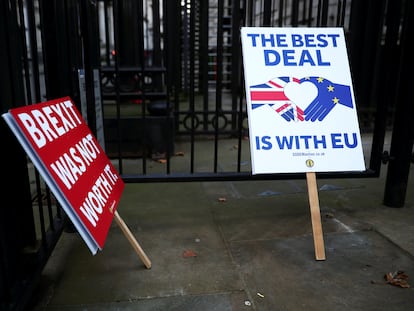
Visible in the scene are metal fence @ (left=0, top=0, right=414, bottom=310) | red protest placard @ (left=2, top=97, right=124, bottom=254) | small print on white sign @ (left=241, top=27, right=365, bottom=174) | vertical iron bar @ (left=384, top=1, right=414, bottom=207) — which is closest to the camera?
red protest placard @ (left=2, top=97, right=124, bottom=254)

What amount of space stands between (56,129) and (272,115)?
1.46 metres

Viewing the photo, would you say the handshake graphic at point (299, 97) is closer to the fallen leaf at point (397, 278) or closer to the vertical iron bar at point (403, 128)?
the vertical iron bar at point (403, 128)

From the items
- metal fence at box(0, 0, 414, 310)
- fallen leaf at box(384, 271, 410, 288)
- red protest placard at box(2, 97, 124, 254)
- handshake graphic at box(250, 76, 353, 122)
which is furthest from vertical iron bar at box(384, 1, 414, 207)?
red protest placard at box(2, 97, 124, 254)

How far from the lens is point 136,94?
5.78 metres

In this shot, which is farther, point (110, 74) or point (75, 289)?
point (110, 74)

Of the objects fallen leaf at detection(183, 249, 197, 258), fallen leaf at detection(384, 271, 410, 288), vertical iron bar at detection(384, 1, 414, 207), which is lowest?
fallen leaf at detection(183, 249, 197, 258)

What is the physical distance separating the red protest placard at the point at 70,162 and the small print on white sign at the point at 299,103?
1.05 m

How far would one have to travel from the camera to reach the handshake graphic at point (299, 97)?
2764mm

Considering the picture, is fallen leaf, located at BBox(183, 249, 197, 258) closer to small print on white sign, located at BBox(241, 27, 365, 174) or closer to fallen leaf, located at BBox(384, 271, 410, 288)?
small print on white sign, located at BBox(241, 27, 365, 174)

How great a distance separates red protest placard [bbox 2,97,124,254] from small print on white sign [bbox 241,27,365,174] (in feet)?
3.46

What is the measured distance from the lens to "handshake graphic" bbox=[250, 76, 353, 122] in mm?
2764

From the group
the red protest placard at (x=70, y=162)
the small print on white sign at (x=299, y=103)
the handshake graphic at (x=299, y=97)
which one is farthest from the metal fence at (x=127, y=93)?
the handshake graphic at (x=299, y=97)

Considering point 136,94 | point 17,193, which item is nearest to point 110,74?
point 136,94

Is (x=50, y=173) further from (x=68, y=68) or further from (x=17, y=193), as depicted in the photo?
(x=68, y=68)
